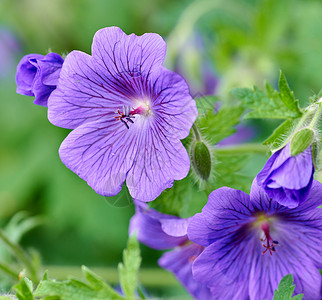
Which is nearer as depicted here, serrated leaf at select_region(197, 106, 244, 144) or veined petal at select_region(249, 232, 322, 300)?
veined petal at select_region(249, 232, 322, 300)

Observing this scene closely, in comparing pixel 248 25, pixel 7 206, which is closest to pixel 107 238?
pixel 7 206

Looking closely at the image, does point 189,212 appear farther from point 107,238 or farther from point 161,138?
point 107,238

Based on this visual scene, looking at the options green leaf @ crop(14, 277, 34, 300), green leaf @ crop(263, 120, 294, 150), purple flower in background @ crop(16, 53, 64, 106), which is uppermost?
purple flower in background @ crop(16, 53, 64, 106)

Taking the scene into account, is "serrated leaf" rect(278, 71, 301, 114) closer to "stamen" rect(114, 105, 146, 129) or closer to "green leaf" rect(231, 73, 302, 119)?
"green leaf" rect(231, 73, 302, 119)

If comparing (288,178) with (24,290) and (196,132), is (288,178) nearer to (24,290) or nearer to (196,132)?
(196,132)

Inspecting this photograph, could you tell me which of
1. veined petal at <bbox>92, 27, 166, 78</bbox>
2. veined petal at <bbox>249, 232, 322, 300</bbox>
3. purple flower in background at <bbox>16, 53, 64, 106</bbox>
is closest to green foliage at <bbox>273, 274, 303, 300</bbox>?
veined petal at <bbox>249, 232, 322, 300</bbox>

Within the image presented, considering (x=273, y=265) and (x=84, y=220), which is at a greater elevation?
(x=273, y=265)
